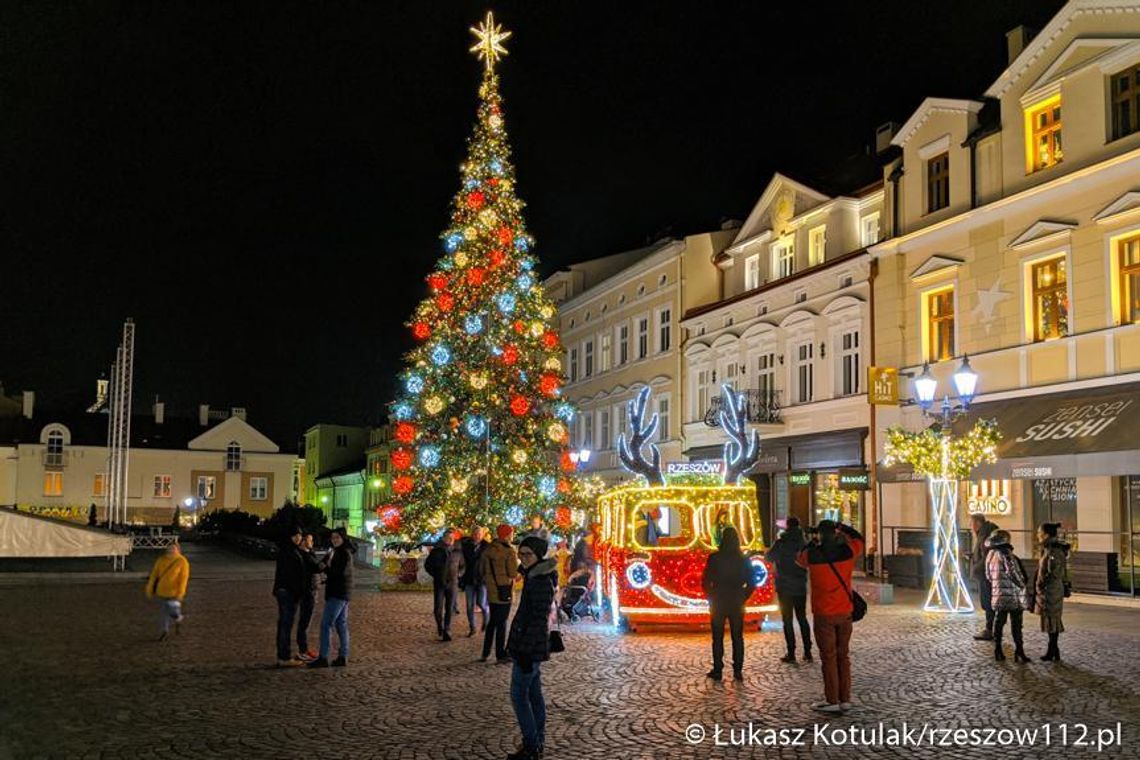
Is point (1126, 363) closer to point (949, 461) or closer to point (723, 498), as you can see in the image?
point (949, 461)

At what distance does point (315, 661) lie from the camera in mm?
12859

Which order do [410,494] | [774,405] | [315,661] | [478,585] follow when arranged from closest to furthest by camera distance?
[315,661], [478,585], [410,494], [774,405]

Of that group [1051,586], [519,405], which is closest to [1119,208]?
[1051,586]

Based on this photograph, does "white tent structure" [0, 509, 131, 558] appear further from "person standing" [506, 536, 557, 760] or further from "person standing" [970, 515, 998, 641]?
"person standing" [506, 536, 557, 760]

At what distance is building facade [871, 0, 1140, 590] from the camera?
22.0 metres

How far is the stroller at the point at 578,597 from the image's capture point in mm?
18344

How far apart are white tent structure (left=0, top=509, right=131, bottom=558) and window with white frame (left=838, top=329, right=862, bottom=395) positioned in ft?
69.0

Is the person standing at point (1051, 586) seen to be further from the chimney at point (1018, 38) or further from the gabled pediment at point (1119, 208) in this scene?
the chimney at point (1018, 38)

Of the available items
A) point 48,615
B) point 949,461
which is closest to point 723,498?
point 949,461

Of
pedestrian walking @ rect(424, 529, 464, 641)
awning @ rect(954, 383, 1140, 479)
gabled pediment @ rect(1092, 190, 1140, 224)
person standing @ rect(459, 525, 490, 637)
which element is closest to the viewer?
pedestrian walking @ rect(424, 529, 464, 641)

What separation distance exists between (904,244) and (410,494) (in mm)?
14323

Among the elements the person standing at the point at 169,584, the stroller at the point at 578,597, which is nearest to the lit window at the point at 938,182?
the stroller at the point at 578,597

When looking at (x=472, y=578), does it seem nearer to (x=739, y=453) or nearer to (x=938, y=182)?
(x=739, y=453)

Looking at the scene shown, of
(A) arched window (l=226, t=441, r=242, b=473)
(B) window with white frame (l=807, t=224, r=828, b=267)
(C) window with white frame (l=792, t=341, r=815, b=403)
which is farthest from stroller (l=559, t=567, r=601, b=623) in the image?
(A) arched window (l=226, t=441, r=242, b=473)
